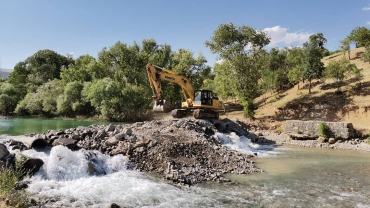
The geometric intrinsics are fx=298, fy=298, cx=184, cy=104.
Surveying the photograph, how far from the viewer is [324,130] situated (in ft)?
88.3

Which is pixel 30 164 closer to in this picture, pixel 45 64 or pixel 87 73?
pixel 87 73

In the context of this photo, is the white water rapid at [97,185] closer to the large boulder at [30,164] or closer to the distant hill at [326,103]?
the large boulder at [30,164]

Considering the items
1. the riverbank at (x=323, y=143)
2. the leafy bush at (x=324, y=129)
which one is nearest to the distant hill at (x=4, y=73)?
the riverbank at (x=323, y=143)

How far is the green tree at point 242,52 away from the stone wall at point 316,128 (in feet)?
29.6

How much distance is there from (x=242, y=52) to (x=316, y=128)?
15704 mm

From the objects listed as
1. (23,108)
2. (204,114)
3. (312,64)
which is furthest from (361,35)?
(23,108)

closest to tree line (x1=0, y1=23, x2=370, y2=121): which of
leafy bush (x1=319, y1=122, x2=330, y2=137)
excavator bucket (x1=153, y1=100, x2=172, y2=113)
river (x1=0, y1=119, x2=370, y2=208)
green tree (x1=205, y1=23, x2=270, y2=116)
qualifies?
green tree (x1=205, y1=23, x2=270, y2=116)

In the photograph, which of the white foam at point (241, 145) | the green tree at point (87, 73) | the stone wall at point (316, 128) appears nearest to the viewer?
the white foam at point (241, 145)

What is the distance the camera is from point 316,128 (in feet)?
91.9

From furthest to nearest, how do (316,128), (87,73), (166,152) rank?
1. (87,73)
2. (316,128)
3. (166,152)

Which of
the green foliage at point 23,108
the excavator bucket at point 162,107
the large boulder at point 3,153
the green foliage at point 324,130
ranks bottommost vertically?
the large boulder at point 3,153

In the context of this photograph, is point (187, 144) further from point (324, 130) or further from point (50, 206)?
point (324, 130)

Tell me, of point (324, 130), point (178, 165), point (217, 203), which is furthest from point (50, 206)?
point (324, 130)

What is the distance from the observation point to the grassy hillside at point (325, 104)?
34.3 meters
